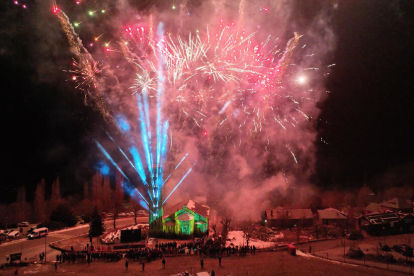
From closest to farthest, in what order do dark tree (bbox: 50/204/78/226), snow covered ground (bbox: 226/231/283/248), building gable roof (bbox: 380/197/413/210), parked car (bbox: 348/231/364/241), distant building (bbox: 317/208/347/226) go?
1. snow covered ground (bbox: 226/231/283/248)
2. parked car (bbox: 348/231/364/241)
3. distant building (bbox: 317/208/347/226)
4. building gable roof (bbox: 380/197/413/210)
5. dark tree (bbox: 50/204/78/226)

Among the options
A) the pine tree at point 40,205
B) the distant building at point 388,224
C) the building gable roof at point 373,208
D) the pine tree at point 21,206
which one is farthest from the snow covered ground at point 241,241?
the pine tree at point 21,206

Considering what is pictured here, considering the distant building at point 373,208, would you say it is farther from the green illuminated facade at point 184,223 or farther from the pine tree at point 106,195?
the pine tree at point 106,195

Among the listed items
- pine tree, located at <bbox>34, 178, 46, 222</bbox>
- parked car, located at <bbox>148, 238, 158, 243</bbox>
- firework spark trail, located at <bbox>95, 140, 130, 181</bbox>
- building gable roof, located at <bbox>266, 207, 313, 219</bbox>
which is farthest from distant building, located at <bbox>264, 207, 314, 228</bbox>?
pine tree, located at <bbox>34, 178, 46, 222</bbox>

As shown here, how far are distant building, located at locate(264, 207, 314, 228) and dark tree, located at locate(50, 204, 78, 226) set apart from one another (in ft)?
60.8

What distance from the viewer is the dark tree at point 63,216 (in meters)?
29.4

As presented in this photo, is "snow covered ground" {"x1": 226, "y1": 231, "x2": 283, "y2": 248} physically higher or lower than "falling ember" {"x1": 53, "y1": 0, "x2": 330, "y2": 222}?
lower

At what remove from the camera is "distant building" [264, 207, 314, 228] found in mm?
26734

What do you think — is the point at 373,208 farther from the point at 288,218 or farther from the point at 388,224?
the point at 288,218

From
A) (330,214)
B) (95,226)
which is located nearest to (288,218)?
(330,214)

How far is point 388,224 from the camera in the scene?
22.6m

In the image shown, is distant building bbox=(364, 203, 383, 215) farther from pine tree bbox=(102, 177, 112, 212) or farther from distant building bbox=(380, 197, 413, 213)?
pine tree bbox=(102, 177, 112, 212)

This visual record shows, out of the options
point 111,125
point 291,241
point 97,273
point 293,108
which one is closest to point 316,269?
point 291,241

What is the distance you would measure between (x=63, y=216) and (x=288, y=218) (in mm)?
20866

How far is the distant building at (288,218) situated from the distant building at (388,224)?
4662 mm
